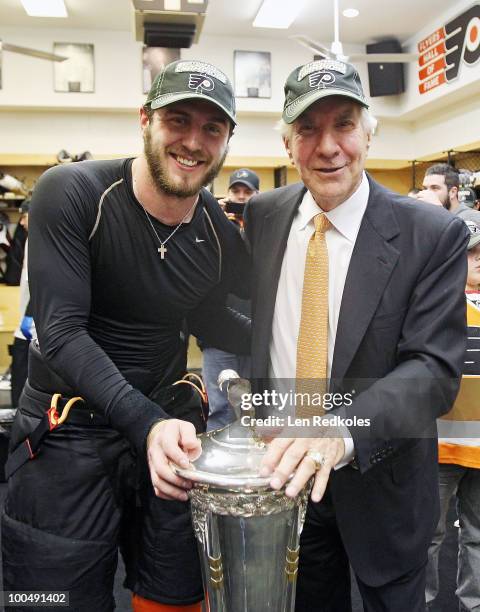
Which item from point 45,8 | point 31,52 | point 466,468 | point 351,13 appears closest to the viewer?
point 466,468

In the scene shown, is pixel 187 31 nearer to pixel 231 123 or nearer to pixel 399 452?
pixel 231 123

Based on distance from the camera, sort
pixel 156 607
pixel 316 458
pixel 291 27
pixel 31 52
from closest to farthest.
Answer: pixel 316 458, pixel 156 607, pixel 31 52, pixel 291 27

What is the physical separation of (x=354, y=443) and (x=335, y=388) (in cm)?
22

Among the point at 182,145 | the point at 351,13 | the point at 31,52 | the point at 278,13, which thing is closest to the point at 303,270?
the point at 182,145

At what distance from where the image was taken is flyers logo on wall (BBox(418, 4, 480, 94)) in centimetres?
645

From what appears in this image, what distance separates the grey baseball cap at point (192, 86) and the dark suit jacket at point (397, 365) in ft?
1.28

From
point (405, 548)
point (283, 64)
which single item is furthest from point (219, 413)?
point (283, 64)

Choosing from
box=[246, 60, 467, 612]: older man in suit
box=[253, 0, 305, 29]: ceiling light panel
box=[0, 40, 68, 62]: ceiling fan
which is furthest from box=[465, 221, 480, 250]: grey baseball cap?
box=[253, 0, 305, 29]: ceiling light panel

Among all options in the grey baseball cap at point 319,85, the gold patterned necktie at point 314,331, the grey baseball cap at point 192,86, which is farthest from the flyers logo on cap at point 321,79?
the gold patterned necktie at point 314,331

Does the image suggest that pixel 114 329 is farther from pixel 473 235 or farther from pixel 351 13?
pixel 351 13

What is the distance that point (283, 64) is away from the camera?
25.9 feet

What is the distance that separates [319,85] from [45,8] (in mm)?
6537

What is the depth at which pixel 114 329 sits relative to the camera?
53.4 inches

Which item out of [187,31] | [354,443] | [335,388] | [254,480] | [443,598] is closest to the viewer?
[254,480]
